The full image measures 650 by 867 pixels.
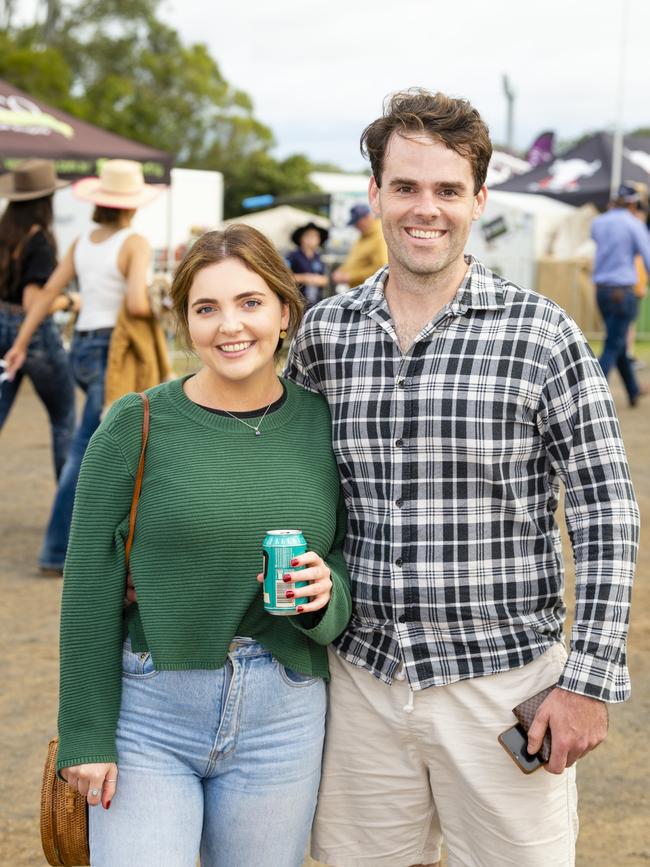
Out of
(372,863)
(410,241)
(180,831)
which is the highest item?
(410,241)

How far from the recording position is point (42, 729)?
4.25 meters

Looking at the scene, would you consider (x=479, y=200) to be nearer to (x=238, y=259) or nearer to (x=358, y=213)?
(x=238, y=259)

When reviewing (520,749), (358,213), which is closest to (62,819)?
(520,749)

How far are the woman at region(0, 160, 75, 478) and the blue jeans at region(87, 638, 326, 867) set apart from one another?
420 centimetres

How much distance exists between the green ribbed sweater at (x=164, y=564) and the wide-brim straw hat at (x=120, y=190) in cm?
368

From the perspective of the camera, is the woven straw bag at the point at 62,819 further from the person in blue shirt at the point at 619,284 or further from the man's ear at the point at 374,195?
the person in blue shirt at the point at 619,284

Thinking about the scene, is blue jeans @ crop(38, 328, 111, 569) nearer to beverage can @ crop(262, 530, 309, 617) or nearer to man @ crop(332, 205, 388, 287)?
beverage can @ crop(262, 530, 309, 617)

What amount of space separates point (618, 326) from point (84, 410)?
7196mm

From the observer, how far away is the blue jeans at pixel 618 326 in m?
11.5

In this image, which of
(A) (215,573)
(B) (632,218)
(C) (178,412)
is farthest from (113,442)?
(B) (632,218)

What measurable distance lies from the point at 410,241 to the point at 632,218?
10630mm

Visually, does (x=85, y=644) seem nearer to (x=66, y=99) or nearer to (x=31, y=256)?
(x=31, y=256)

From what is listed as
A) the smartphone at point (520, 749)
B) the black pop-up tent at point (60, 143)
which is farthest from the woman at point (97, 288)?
the black pop-up tent at point (60, 143)

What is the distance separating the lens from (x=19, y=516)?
7371 mm
